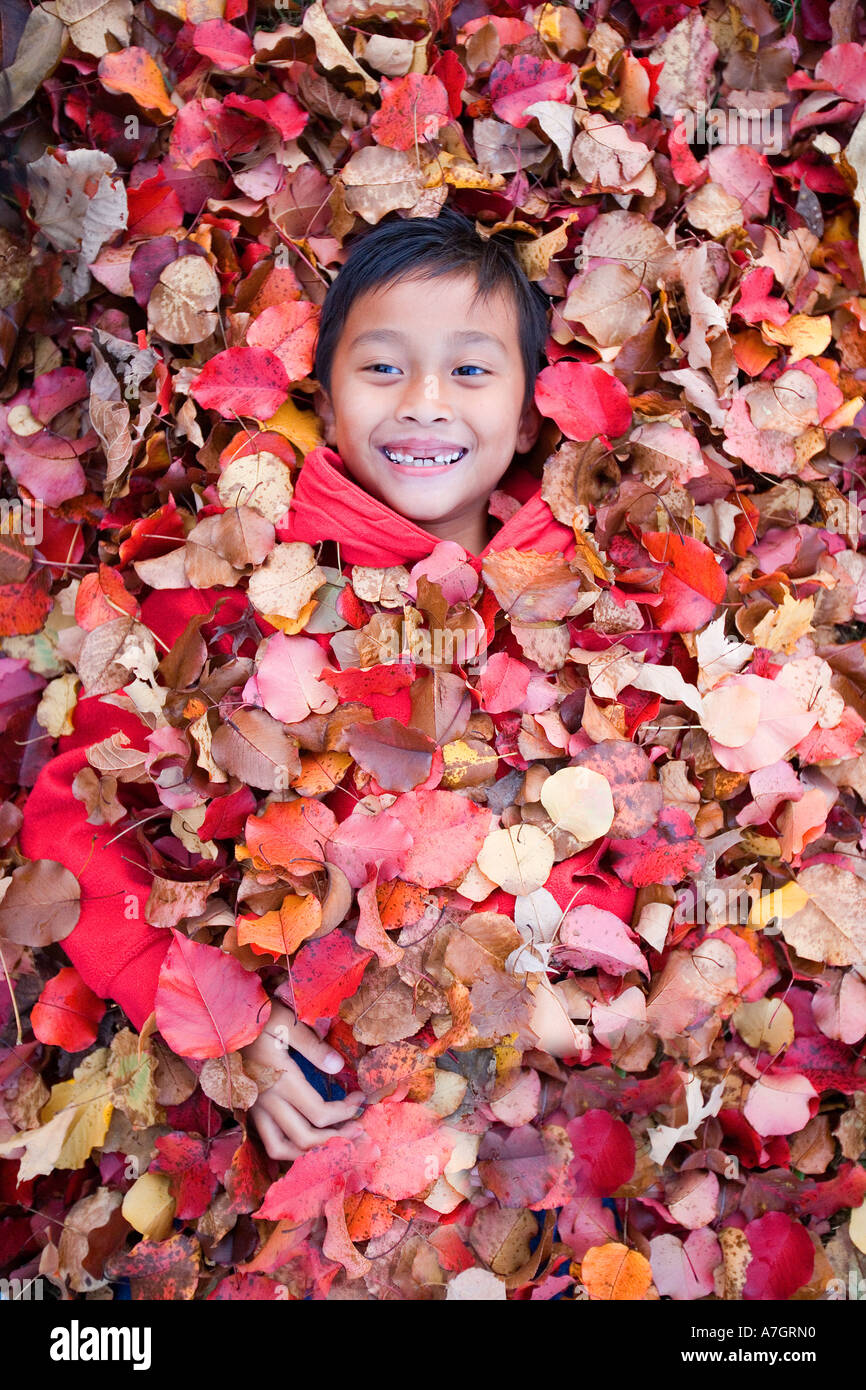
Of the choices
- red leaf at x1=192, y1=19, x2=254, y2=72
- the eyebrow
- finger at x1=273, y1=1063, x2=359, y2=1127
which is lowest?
finger at x1=273, y1=1063, x2=359, y2=1127

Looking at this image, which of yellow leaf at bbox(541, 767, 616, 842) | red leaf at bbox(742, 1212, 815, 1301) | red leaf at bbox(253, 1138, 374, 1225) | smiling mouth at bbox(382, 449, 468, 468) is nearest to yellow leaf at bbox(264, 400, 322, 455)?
smiling mouth at bbox(382, 449, 468, 468)

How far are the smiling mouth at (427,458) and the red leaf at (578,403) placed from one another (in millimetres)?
122

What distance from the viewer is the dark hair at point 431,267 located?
125cm

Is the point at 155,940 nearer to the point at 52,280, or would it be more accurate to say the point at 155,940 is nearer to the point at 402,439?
the point at 402,439

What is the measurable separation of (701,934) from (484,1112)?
0.32 metres

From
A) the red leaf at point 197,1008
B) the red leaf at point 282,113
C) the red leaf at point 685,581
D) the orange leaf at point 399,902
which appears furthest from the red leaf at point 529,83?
the red leaf at point 197,1008

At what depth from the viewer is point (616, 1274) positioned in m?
1.12

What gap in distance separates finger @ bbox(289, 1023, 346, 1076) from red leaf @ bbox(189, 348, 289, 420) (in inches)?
28.2

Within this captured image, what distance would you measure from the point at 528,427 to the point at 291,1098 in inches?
33.5

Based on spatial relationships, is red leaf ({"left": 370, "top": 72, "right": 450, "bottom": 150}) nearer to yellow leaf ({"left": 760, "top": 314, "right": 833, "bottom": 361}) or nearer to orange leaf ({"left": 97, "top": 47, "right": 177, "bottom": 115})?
orange leaf ({"left": 97, "top": 47, "right": 177, "bottom": 115})

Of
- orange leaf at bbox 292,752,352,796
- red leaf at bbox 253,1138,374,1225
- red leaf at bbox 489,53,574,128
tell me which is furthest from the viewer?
red leaf at bbox 489,53,574,128

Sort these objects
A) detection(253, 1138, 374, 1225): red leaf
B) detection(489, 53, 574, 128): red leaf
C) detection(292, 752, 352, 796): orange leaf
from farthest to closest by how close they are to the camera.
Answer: detection(489, 53, 574, 128): red leaf → detection(292, 752, 352, 796): orange leaf → detection(253, 1138, 374, 1225): red leaf

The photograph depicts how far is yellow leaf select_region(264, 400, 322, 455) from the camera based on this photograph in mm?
1315
